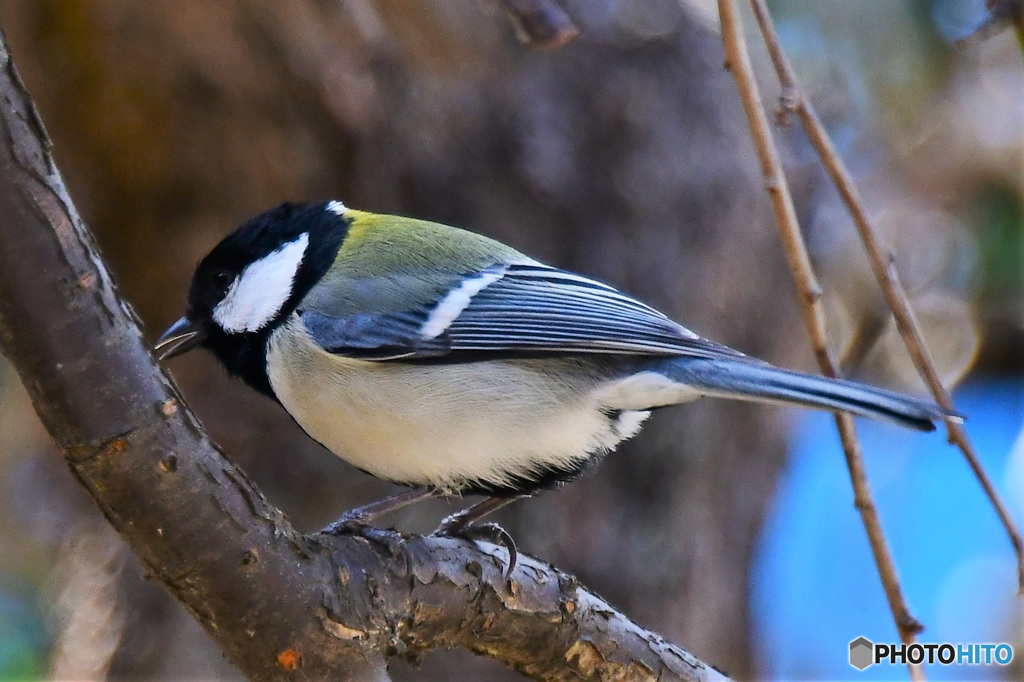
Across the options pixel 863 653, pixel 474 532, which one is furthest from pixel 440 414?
pixel 863 653

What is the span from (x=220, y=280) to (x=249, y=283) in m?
0.06

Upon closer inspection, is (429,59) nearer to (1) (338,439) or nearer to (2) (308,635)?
(1) (338,439)

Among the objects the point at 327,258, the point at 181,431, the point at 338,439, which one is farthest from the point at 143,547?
the point at 327,258

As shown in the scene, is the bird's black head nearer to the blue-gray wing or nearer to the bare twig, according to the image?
the blue-gray wing

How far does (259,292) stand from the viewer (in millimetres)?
1673

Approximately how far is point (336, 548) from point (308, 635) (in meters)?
0.16

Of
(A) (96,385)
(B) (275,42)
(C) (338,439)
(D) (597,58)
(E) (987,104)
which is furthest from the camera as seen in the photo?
(E) (987,104)

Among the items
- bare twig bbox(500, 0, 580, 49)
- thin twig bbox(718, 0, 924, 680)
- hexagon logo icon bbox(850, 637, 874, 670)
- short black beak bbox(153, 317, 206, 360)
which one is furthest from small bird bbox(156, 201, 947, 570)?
hexagon logo icon bbox(850, 637, 874, 670)

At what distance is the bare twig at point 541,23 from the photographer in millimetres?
1062

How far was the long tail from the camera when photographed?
3.51 ft

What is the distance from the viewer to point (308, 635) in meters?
1.10

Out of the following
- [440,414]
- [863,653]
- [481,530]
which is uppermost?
[440,414]

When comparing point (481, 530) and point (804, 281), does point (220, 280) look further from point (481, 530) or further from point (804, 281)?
point (804, 281)

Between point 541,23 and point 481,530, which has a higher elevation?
point 541,23
